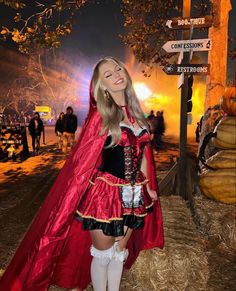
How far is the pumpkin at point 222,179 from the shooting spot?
5305 mm

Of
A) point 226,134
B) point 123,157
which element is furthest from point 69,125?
point 123,157

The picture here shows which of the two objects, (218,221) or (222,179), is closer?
(218,221)

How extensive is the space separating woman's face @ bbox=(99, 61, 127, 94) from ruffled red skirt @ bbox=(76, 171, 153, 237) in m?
0.71

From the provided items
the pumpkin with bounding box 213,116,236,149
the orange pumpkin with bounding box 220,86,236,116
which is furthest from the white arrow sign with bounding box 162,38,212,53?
the pumpkin with bounding box 213,116,236,149

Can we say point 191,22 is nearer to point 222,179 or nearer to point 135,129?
point 222,179

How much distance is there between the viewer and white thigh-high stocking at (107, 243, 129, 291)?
10.1 ft

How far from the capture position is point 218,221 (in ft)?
16.6

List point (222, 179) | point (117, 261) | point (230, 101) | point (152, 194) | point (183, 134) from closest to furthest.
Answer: point (117, 261) → point (152, 194) → point (222, 179) → point (230, 101) → point (183, 134)

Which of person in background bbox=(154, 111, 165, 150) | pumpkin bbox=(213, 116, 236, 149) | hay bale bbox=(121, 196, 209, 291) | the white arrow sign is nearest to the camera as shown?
hay bale bbox=(121, 196, 209, 291)

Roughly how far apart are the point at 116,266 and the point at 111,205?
0.62m

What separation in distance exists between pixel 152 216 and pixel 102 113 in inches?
48.9

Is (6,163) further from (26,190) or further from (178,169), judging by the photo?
(178,169)

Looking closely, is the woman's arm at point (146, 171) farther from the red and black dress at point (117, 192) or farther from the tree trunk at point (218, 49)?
the tree trunk at point (218, 49)

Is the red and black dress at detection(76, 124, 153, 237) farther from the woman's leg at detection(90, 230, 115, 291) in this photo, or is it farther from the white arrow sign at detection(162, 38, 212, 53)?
the white arrow sign at detection(162, 38, 212, 53)
